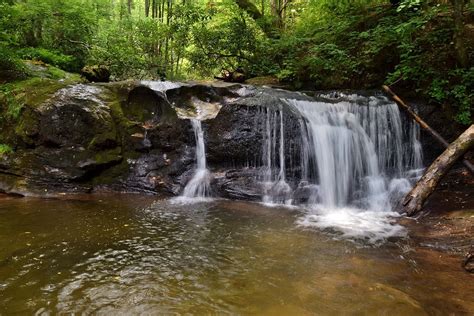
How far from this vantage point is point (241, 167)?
800 centimetres

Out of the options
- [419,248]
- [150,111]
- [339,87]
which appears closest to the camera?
[419,248]

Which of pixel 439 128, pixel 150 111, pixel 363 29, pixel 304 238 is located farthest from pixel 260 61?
pixel 304 238

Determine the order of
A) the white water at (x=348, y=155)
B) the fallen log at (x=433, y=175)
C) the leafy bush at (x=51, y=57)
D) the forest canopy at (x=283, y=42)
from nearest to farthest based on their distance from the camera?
the fallen log at (x=433, y=175), the white water at (x=348, y=155), the forest canopy at (x=283, y=42), the leafy bush at (x=51, y=57)

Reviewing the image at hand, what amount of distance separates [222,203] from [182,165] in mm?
1561

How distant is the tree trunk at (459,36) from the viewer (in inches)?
285

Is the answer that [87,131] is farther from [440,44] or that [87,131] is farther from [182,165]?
[440,44]

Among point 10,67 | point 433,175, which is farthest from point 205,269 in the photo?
point 10,67

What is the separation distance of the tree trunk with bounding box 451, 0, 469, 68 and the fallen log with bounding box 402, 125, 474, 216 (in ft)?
8.57

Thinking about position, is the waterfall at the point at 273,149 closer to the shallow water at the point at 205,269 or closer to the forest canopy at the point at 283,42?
the shallow water at the point at 205,269

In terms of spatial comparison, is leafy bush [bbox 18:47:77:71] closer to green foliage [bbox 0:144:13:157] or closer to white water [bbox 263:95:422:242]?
green foliage [bbox 0:144:13:157]

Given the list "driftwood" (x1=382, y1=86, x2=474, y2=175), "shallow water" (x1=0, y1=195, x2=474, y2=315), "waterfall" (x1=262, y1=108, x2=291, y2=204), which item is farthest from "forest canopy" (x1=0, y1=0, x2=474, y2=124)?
"shallow water" (x1=0, y1=195, x2=474, y2=315)

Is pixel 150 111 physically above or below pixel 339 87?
below

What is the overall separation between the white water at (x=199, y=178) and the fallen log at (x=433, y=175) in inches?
160

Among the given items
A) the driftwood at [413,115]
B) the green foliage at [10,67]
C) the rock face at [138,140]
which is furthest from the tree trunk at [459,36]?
the green foliage at [10,67]
